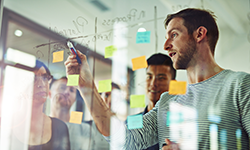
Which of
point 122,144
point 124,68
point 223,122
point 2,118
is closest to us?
point 223,122

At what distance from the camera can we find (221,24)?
2.87 ft

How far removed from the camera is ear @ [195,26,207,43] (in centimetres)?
88

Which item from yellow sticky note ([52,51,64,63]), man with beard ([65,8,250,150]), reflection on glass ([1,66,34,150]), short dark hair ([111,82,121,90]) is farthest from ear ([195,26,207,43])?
reflection on glass ([1,66,34,150])

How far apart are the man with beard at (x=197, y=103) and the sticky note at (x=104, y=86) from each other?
0.13m

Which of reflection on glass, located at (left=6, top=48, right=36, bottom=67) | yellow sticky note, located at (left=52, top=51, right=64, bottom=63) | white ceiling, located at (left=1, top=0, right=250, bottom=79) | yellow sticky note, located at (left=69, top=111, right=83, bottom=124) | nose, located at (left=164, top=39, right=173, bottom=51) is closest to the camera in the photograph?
white ceiling, located at (left=1, top=0, right=250, bottom=79)

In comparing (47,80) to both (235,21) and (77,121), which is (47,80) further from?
Result: (235,21)

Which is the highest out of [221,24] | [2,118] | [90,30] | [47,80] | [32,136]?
[90,30]

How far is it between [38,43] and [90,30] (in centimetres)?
40

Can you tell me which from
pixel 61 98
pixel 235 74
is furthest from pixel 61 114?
pixel 235 74

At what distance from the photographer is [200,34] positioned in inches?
34.8

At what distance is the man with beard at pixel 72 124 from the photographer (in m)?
1.11

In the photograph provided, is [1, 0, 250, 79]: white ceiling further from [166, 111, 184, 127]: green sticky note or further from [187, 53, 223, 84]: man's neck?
[166, 111, 184, 127]: green sticky note

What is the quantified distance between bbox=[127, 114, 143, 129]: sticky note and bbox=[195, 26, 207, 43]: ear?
1.41 feet

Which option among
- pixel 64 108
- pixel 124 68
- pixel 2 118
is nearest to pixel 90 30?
pixel 124 68
